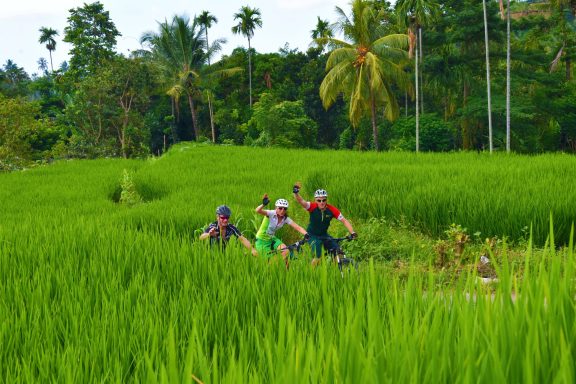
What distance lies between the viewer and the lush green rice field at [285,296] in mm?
1264

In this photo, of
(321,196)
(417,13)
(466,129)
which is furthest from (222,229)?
(466,129)

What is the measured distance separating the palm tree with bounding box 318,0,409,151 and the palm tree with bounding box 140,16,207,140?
11294 millimetres

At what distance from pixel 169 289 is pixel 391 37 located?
23886mm

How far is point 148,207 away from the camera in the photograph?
29.3 ft

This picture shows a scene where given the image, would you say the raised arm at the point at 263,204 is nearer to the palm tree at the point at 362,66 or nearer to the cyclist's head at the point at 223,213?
the cyclist's head at the point at 223,213

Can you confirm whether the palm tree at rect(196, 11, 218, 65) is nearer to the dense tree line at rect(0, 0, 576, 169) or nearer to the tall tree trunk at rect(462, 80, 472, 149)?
the dense tree line at rect(0, 0, 576, 169)

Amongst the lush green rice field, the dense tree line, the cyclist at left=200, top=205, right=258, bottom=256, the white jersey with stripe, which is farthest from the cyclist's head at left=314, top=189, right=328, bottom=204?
the dense tree line

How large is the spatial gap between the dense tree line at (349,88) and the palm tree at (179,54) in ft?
0.27

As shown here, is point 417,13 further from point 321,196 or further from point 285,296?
point 285,296

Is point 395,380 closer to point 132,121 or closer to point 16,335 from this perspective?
point 16,335

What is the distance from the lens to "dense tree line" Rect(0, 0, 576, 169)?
24.9 m

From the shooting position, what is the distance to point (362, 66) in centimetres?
2447

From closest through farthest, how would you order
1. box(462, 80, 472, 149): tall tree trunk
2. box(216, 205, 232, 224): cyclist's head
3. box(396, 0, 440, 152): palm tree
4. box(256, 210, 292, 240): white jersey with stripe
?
box(216, 205, 232, 224): cyclist's head < box(256, 210, 292, 240): white jersey with stripe < box(396, 0, 440, 152): palm tree < box(462, 80, 472, 149): tall tree trunk

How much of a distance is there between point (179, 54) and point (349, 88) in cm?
1355
